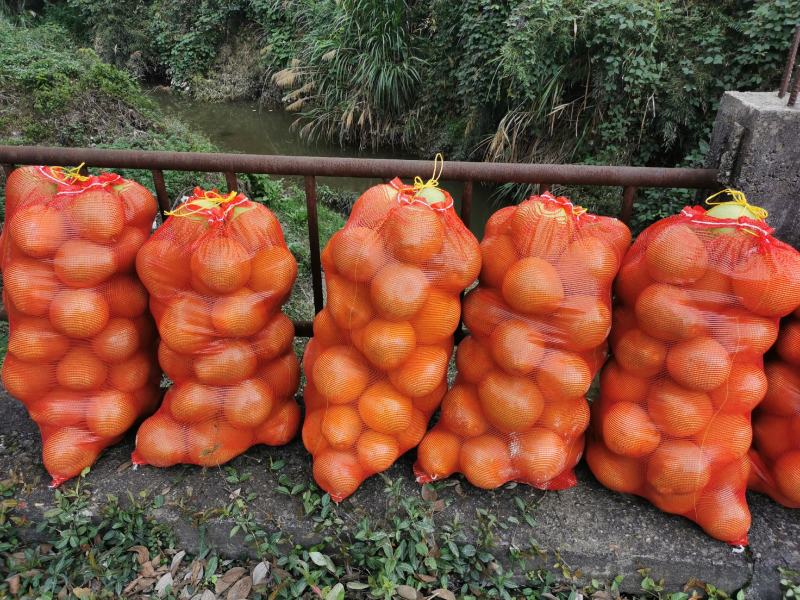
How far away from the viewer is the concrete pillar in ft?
6.02

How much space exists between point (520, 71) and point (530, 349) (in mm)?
4928

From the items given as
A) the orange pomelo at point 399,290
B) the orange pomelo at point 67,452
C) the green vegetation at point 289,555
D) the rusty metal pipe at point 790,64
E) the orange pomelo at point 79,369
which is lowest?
the green vegetation at point 289,555

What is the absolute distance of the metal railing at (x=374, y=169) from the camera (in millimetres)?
1979

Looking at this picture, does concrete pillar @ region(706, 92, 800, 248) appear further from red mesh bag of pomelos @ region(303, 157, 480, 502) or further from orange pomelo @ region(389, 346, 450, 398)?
orange pomelo @ region(389, 346, 450, 398)

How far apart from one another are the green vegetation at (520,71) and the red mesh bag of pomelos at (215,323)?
4620mm

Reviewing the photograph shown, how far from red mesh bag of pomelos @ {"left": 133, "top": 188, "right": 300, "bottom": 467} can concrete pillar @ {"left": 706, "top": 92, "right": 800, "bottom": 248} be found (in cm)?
156

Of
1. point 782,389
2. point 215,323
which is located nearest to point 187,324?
point 215,323

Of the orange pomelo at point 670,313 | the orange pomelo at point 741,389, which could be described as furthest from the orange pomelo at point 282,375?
the orange pomelo at point 741,389

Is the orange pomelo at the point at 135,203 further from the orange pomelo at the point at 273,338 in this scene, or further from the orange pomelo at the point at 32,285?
the orange pomelo at the point at 273,338

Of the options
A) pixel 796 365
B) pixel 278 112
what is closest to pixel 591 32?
pixel 796 365

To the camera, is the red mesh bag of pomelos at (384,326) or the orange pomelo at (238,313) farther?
the orange pomelo at (238,313)

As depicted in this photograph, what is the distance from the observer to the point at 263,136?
10.1 meters

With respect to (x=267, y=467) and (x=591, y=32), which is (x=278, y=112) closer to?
(x=591, y=32)

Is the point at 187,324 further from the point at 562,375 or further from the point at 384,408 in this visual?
the point at 562,375
